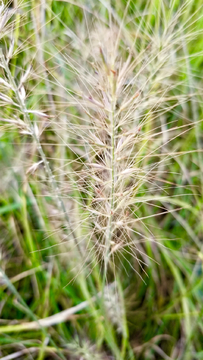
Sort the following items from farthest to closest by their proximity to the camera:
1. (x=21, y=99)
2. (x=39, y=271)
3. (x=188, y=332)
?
(x=39, y=271)
(x=188, y=332)
(x=21, y=99)

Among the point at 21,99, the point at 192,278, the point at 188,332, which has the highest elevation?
the point at 21,99

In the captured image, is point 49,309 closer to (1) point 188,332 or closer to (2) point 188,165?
(1) point 188,332

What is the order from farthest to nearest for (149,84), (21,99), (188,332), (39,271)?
(39,271) < (188,332) < (149,84) < (21,99)

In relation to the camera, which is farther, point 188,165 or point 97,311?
point 188,165

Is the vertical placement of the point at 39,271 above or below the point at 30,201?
below

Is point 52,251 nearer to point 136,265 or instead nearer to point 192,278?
point 136,265

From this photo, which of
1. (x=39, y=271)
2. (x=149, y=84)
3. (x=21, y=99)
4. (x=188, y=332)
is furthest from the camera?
(x=39, y=271)

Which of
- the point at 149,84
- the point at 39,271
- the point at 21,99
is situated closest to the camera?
the point at 21,99

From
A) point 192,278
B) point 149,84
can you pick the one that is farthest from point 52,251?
point 149,84

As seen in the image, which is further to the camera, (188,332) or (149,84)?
(188,332)

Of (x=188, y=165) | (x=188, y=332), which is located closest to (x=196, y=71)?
(x=188, y=165)
